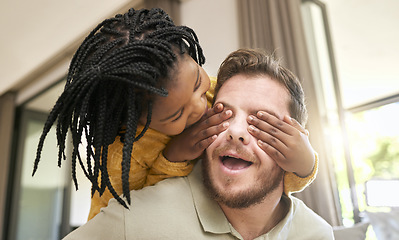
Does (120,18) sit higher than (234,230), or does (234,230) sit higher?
(120,18)

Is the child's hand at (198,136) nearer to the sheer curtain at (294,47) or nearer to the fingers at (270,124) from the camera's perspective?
the fingers at (270,124)

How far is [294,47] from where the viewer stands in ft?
6.12

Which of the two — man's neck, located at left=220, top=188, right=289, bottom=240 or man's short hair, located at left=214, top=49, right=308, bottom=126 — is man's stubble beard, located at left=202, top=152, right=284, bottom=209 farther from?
man's short hair, located at left=214, top=49, right=308, bottom=126

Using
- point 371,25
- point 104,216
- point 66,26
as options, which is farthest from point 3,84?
point 104,216

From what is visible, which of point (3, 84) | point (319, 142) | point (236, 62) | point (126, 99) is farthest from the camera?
point (3, 84)

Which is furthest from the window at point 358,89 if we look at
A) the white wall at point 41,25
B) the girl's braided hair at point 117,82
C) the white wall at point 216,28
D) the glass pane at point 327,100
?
the white wall at point 41,25

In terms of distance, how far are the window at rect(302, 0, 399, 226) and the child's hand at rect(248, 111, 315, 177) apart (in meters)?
1.19

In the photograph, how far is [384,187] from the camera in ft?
A: 9.30

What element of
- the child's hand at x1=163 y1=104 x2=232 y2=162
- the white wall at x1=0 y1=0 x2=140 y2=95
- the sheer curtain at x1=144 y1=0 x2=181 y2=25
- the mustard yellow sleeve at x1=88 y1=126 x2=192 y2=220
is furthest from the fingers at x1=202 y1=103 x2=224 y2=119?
the white wall at x1=0 y1=0 x2=140 y2=95

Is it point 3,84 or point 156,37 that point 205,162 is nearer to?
point 156,37

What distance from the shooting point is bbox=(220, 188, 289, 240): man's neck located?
72 centimetres

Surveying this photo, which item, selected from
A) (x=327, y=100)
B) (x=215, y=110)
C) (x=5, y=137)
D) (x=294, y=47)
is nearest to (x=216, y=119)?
(x=215, y=110)

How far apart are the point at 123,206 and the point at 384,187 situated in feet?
8.91

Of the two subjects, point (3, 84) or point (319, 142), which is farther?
point (3, 84)
